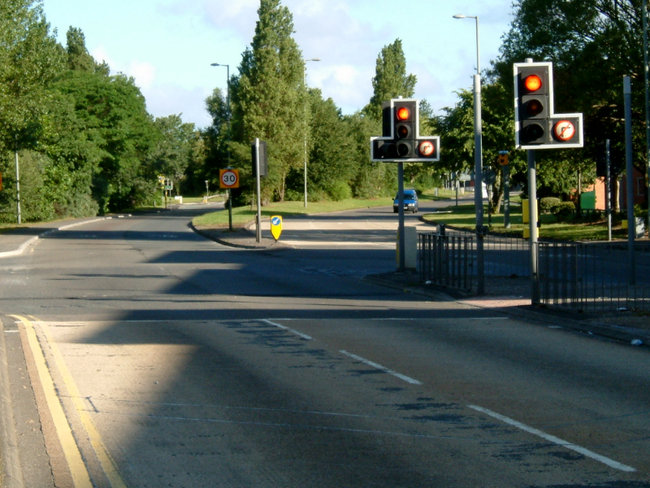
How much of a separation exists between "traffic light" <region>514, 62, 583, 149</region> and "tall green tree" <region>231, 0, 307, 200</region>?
66179 mm

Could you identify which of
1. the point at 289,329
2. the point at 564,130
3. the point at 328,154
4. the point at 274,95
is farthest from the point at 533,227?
the point at 328,154

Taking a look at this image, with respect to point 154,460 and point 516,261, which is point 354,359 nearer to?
point 154,460

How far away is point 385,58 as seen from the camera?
374 ft

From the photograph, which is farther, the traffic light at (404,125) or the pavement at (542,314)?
the traffic light at (404,125)

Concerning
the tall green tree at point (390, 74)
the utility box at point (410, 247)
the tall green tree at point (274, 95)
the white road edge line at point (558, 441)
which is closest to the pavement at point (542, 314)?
the utility box at point (410, 247)

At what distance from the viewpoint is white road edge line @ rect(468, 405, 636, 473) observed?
250 inches

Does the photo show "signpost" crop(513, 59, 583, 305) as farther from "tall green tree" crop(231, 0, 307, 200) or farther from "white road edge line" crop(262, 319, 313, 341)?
"tall green tree" crop(231, 0, 307, 200)

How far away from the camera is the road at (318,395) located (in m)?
6.36

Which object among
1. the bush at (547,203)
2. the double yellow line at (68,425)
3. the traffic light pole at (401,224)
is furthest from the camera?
the bush at (547,203)

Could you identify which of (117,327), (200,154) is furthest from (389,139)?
(200,154)

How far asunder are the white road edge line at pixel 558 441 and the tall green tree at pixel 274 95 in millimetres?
73276

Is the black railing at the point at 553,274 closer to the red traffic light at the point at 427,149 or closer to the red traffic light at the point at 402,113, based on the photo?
the red traffic light at the point at 427,149

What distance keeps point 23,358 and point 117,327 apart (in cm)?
310

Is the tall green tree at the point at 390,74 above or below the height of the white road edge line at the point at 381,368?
above
